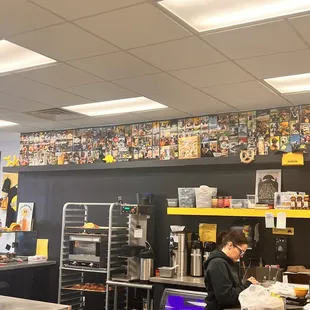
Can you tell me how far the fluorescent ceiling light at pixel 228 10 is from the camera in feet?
8.76

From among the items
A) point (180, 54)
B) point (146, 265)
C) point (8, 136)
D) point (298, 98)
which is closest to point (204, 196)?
point (146, 265)

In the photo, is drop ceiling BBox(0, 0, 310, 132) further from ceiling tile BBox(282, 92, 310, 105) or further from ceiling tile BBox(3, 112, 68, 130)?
ceiling tile BBox(3, 112, 68, 130)

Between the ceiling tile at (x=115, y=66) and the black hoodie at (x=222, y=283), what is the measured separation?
1615mm

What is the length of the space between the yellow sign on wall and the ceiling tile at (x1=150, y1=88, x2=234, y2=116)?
84cm

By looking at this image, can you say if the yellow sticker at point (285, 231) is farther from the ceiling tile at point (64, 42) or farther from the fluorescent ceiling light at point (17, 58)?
the fluorescent ceiling light at point (17, 58)

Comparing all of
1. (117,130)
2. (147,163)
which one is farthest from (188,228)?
(117,130)

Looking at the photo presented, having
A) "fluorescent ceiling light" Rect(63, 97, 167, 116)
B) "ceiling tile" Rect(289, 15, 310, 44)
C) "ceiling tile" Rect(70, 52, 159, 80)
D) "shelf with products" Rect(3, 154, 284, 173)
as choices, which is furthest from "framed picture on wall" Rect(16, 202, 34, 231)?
"ceiling tile" Rect(289, 15, 310, 44)

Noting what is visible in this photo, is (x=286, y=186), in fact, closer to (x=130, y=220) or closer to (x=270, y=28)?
(x=130, y=220)

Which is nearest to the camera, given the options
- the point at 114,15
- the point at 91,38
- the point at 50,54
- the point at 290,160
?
the point at 114,15

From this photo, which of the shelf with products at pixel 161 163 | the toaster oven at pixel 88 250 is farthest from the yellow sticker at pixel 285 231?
the toaster oven at pixel 88 250

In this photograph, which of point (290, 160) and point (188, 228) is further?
point (188, 228)

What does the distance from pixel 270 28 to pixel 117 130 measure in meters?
3.42

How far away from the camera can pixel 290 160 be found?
4.61 m

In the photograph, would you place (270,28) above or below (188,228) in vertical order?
above
